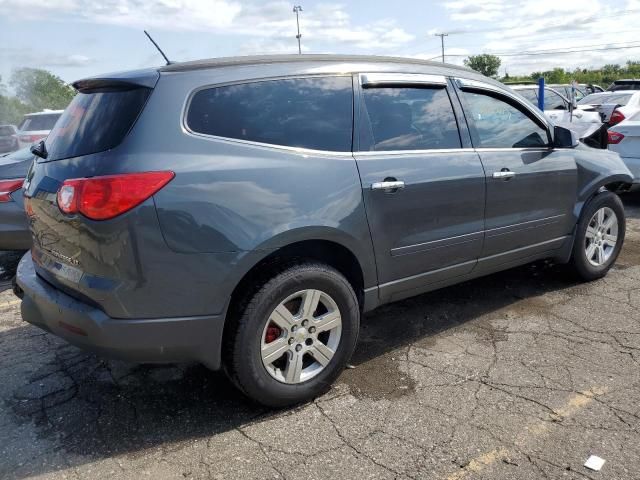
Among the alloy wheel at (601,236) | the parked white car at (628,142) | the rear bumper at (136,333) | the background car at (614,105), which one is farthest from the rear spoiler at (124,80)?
the background car at (614,105)

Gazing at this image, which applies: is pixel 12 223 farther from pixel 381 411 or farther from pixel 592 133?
pixel 592 133

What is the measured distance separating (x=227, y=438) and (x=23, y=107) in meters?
28.9

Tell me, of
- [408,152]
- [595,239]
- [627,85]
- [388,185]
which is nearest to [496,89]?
[408,152]

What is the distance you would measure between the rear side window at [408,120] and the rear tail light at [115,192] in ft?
3.94

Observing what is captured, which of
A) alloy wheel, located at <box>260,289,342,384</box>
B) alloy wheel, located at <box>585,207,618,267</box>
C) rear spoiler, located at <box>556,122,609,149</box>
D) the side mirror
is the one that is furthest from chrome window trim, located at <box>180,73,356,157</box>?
rear spoiler, located at <box>556,122,609,149</box>

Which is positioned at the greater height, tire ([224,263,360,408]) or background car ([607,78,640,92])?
background car ([607,78,640,92])

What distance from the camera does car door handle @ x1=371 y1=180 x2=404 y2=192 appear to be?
306cm

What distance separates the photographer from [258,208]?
2635 millimetres

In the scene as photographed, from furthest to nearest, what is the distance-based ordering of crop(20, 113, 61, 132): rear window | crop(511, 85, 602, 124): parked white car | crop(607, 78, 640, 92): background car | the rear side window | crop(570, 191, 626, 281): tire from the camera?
crop(607, 78, 640, 92): background car < crop(20, 113, 61, 132): rear window < crop(511, 85, 602, 124): parked white car < crop(570, 191, 626, 281): tire < the rear side window

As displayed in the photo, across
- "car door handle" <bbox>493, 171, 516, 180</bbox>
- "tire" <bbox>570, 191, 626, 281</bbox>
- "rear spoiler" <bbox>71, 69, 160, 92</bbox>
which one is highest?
"rear spoiler" <bbox>71, 69, 160, 92</bbox>

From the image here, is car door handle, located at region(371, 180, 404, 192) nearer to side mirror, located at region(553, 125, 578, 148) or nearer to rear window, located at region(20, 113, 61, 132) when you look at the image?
side mirror, located at region(553, 125, 578, 148)

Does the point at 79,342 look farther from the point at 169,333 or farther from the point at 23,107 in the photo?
the point at 23,107

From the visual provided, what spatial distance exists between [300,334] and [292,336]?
47mm

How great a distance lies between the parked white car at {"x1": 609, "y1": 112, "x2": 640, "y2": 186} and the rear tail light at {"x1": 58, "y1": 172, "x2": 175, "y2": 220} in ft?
22.5
